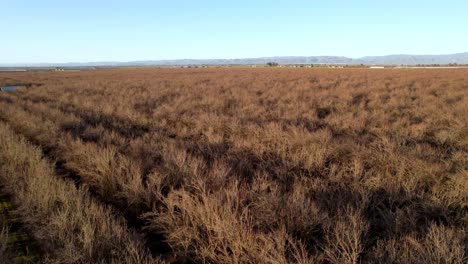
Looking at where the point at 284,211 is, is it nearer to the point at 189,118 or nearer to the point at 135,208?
the point at 135,208

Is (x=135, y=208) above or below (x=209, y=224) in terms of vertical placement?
below

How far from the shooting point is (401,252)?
3215mm

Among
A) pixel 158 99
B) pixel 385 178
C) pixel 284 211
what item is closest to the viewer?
pixel 284 211

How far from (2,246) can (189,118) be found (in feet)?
27.0

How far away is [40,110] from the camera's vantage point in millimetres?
12891

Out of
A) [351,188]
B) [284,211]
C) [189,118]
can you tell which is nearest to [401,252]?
[284,211]

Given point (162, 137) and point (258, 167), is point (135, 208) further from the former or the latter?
point (162, 137)

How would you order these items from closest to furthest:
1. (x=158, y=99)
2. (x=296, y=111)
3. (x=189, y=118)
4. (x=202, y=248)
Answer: (x=202, y=248) → (x=189, y=118) → (x=296, y=111) → (x=158, y=99)

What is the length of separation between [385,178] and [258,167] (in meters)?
2.18

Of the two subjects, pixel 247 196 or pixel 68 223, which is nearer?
pixel 68 223

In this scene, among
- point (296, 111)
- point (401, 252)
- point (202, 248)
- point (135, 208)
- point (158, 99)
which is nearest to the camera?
point (401, 252)

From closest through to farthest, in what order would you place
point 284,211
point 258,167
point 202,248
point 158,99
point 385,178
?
point 202,248
point 284,211
point 385,178
point 258,167
point 158,99

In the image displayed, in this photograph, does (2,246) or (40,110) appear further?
(40,110)

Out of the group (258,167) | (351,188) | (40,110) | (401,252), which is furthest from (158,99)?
(401,252)
